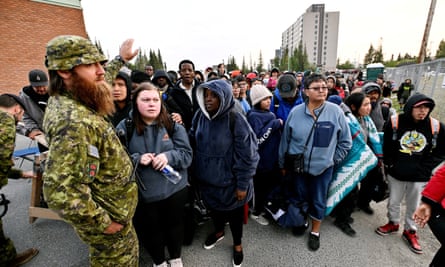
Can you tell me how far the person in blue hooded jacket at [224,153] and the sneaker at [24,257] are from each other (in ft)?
7.46

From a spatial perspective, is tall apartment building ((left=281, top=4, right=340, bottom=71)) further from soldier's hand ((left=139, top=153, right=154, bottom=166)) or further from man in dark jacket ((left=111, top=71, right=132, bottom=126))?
soldier's hand ((left=139, top=153, right=154, bottom=166))

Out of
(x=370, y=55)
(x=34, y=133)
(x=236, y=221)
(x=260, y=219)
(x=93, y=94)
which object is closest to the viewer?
(x=93, y=94)

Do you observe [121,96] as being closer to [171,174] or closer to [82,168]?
[171,174]

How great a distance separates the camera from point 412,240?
242 cm

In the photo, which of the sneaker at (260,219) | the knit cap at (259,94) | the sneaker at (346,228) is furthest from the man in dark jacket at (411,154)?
the knit cap at (259,94)

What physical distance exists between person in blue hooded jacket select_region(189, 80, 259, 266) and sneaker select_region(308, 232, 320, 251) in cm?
89

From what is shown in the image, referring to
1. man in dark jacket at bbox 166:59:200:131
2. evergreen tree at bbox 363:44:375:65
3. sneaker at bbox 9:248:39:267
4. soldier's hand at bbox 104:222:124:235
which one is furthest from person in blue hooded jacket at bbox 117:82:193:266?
evergreen tree at bbox 363:44:375:65

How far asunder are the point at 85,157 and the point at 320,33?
10760 centimetres

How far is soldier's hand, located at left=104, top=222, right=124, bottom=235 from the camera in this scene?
1329 millimetres

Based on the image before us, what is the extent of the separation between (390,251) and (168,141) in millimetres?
2849

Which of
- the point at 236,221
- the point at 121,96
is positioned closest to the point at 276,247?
the point at 236,221

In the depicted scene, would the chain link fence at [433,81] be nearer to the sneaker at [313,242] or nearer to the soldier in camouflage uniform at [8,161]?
the sneaker at [313,242]

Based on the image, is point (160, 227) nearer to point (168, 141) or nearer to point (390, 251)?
point (168, 141)

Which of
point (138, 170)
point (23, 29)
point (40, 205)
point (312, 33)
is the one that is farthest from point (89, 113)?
point (312, 33)
